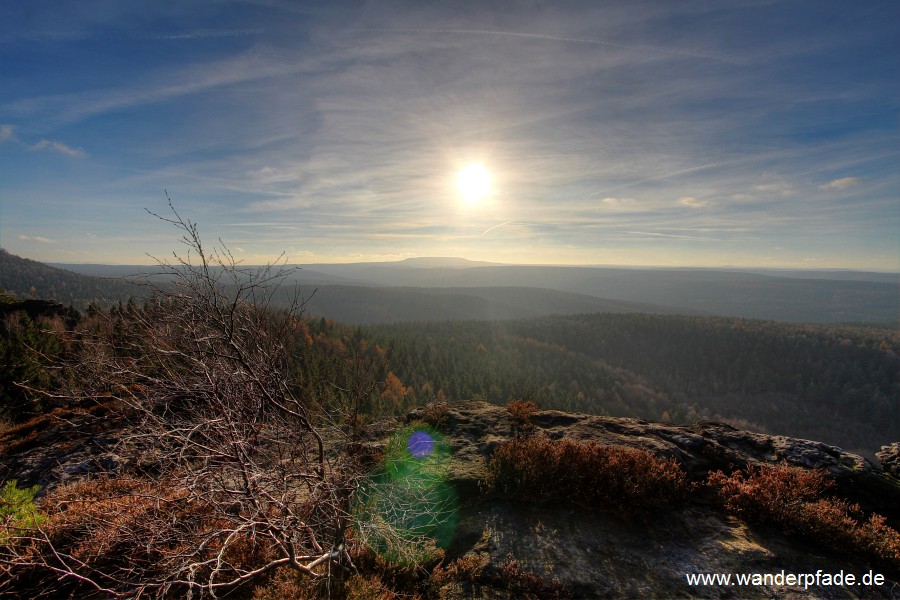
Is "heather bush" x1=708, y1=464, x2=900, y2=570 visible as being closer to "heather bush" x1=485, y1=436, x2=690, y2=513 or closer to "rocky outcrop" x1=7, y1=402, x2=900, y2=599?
"rocky outcrop" x1=7, y1=402, x2=900, y2=599

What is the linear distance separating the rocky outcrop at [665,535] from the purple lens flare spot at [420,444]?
90 centimetres

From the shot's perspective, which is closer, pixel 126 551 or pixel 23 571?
pixel 23 571

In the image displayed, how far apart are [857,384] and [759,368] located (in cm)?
2589

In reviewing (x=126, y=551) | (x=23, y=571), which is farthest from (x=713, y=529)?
(x=23, y=571)

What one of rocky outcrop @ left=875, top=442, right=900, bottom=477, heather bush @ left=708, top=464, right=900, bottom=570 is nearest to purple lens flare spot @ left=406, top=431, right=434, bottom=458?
heather bush @ left=708, top=464, right=900, bottom=570

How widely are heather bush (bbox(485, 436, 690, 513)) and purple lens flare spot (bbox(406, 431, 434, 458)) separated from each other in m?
2.12

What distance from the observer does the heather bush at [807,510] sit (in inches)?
263

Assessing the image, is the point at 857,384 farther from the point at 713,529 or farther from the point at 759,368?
the point at 713,529

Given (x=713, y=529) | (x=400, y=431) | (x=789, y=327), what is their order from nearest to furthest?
1. (x=713, y=529)
2. (x=400, y=431)
3. (x=789, y=327)

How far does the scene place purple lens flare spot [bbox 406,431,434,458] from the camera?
10.4 metres

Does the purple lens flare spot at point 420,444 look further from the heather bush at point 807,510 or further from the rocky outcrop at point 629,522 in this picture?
the heather bush at point 807,510

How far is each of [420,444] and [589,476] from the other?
4814 mm

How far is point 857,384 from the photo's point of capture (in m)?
122

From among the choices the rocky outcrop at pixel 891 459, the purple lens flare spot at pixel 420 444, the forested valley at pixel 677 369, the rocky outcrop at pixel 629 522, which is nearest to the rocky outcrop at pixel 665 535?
the rocky outcrop at pixel 629 522
